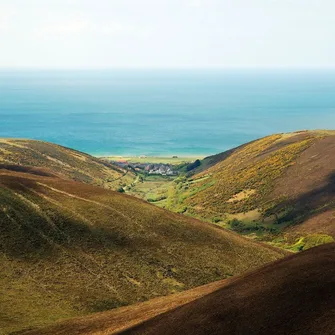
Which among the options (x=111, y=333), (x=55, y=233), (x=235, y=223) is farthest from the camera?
(x=235, y=223)

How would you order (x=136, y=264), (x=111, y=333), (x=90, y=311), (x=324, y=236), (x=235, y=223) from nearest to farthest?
(x=111, y=333) → (x=90, y=311) → (x=136, y=264) → (x=324, y=236) → (x=235, y=223)

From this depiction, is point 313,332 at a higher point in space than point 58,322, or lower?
higher

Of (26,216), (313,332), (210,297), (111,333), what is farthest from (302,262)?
(26,216)

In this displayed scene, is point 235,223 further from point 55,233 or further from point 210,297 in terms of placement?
point 210,297

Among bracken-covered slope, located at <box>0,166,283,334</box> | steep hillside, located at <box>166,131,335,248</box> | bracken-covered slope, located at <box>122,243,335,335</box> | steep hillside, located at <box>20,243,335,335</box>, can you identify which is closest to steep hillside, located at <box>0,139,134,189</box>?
steep hillside, located at <box>166,131,335,248</box>

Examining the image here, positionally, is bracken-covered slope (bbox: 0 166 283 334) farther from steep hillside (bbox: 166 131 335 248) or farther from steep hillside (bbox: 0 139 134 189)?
steep hillside (bbox: 0 139 134 189)

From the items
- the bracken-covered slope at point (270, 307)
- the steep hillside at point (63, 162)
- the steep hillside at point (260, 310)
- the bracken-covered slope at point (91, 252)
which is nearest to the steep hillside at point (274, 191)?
the bracken-covered slope at point (91, 252)

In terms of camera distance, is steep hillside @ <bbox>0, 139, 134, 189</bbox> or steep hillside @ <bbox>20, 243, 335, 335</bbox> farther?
steep hillside @ <bbox>0, 139, 134, 189</bbox>
